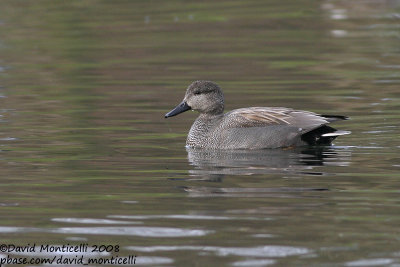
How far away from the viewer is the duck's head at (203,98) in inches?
455

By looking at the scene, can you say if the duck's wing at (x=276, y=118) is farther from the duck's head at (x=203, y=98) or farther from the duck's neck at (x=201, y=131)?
the duck's head at (x=203, y=98)

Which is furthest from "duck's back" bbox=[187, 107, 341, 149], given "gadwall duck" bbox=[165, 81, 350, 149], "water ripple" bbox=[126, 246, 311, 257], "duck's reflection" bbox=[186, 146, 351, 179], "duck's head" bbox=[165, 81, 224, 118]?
"water ripple" bbox=[126, 246, 311, 257]

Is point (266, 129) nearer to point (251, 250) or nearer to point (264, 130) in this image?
point (264, 130)

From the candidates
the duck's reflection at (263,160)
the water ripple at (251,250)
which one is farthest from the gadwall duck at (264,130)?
the water ripple at (251,250)

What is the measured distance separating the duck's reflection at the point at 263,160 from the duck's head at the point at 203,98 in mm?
686

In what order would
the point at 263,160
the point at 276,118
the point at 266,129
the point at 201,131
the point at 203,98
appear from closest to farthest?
the point at 263,160
the point at 266,129
the point at 276,118
the point at 201,131
the point at 203,98

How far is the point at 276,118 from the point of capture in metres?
10.9

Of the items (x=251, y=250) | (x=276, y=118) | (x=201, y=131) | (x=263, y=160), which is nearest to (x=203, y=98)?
(x=201, y=131)

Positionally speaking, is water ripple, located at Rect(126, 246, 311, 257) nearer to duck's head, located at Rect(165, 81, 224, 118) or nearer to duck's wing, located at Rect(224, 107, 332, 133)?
duck's wing, located at Rect(224, 107, 332, 133)

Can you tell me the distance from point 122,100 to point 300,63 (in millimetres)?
4038

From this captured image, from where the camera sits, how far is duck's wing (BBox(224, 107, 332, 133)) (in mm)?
10688

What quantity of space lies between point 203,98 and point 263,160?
171 cm

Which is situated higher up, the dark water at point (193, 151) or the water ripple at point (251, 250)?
the water ripple at point (251, 250)

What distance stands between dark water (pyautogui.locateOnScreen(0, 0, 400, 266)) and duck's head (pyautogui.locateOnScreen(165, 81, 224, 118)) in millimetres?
475
